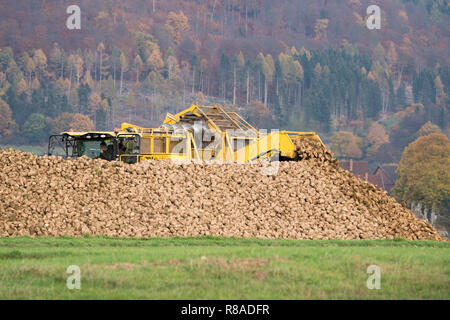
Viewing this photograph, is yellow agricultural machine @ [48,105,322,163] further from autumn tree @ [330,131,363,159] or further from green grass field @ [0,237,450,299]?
autumn tree @ [330,131,363,159]

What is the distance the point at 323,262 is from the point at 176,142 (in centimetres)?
1569

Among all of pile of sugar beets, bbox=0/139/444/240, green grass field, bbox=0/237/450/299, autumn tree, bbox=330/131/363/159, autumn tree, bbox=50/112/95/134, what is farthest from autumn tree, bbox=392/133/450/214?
autumn tree, bbox=50/112/95/134

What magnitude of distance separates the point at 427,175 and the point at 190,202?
61313mm

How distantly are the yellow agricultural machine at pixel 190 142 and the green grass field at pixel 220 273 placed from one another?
10962 millimetres

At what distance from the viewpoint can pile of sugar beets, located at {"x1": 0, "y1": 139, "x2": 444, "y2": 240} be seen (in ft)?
71.5

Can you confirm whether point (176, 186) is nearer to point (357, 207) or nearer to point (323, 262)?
point (357, 207)

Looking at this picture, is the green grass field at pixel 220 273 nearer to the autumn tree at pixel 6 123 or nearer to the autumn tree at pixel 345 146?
the autumn tree at pixel 345 146

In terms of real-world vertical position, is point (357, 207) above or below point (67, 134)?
below

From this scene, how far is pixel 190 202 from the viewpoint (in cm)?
2373

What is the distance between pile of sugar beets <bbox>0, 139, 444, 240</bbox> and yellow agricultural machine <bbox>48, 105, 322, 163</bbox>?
2570 millimetres

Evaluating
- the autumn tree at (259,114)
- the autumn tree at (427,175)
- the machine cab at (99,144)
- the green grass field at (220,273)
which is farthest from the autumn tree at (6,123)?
the green grass field at (220,273)

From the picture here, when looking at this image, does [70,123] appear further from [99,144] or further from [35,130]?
[99,144]
